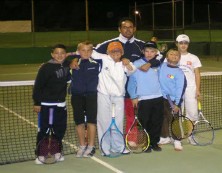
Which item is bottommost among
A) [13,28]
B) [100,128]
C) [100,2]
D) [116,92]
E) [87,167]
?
[87,167]

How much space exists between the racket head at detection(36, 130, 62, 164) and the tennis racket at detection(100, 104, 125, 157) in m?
0.59

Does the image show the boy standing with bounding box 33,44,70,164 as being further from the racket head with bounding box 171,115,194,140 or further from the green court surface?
the racket head with bounding box 171,115,194,140

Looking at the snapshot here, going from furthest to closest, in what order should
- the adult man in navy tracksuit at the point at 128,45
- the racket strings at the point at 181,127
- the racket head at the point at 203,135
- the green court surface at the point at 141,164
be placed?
1. the racket head at the point at 203,135
2. the racket strings at the point at 181,127
3. the adult man in navy tracksuit at the point at 128,45
4. the green court surface at the point at 141,164

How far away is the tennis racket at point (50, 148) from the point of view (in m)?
5.62

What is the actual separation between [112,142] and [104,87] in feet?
2.50

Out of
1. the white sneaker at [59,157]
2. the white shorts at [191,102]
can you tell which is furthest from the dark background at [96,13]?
the white sneaker at [59,157]

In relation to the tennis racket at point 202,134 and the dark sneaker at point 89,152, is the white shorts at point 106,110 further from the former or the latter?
the tennis racket at point 202,134

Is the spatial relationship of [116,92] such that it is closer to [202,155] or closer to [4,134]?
[202,155]

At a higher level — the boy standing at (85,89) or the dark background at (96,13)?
the dark background at (96,13)

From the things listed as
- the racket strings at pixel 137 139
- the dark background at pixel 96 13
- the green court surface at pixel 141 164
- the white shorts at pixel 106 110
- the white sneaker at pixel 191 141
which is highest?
the dark background at pixel 96 13

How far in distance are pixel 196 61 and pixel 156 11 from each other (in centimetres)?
1887

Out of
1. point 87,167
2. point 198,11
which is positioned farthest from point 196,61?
point 198,11

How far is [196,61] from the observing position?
257 inches

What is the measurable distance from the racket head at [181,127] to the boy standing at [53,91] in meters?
1.62
